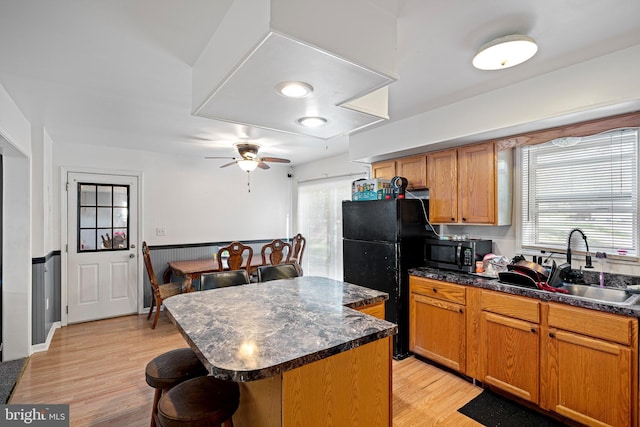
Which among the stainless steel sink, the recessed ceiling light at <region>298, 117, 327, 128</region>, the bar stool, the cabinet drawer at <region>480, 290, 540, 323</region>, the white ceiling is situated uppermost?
the white ceiling

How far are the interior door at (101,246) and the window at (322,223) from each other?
2.68 m

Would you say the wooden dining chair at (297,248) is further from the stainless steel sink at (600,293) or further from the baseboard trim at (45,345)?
the stainless steel sink at (600,293)

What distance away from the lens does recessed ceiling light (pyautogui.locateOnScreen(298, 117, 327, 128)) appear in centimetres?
204

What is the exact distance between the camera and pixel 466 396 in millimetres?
2506

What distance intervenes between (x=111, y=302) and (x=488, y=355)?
15.4ft

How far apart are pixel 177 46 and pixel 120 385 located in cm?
275

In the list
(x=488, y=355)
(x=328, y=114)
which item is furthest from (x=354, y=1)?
(x=488, y=355)

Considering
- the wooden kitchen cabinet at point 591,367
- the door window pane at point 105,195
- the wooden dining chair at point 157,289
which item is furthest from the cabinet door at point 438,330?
the door window pane at point 105,195

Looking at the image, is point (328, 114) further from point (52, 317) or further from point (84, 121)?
point (52, 317)

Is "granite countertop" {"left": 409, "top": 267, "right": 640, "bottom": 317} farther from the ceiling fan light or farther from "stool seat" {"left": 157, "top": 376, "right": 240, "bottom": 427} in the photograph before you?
the ceiling fan light

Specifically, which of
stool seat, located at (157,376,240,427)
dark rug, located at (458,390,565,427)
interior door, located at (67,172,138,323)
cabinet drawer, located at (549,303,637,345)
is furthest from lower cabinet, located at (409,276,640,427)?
interior door, located at (67,172,138,323)

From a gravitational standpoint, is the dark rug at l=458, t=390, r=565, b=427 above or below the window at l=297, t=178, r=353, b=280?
below

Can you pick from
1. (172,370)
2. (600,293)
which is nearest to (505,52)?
(600,293)

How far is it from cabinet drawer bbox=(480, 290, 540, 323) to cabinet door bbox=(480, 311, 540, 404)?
4cm
